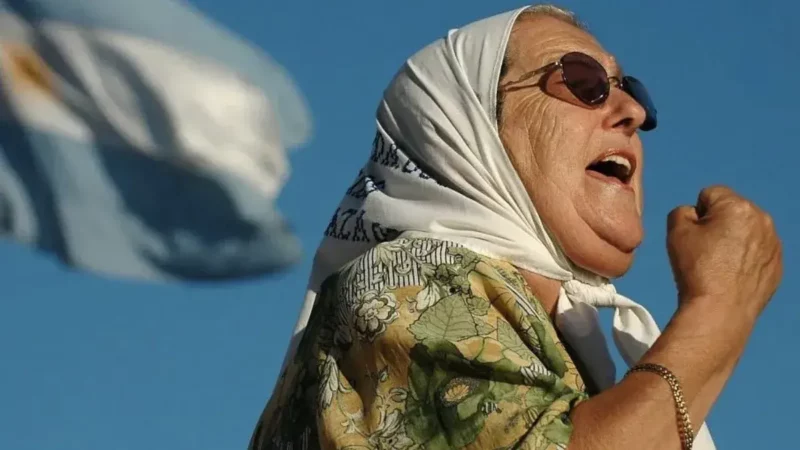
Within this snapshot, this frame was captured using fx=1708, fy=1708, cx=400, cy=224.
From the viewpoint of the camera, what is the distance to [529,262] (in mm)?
4750

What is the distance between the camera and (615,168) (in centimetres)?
513

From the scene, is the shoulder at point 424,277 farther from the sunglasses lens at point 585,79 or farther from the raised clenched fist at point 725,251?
the sunglasses lens at point 585,79

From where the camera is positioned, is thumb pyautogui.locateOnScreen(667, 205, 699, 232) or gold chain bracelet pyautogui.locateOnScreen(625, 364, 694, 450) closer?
gold chain bracelet pyautogui.locateOnScreen(625, 364, 694, 450)

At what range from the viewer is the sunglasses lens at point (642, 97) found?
17.6 feet

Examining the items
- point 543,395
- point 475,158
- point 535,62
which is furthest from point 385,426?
point 535,62

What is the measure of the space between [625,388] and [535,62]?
144 cm

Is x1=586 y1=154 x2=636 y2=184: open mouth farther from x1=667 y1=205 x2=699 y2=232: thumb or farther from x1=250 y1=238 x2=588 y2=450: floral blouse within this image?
x1=250 y1=238 x2=588 y2=450: floral blouse

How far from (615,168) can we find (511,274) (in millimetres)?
662

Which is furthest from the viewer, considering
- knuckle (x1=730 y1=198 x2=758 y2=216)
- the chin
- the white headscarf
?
the chin

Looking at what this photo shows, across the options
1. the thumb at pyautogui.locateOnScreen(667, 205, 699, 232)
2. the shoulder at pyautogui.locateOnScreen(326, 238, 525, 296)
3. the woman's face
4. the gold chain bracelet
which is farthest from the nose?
the gold chain bracelet

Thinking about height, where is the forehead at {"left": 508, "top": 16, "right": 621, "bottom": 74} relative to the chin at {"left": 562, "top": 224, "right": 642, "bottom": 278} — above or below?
above

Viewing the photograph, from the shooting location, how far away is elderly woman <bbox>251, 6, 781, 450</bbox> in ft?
13.5

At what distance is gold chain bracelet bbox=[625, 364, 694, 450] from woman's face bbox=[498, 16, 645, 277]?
2.60 feet

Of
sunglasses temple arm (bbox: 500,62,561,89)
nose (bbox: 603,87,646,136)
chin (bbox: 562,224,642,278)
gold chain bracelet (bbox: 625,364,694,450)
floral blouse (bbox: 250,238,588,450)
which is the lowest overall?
gold chain bracelet (bbox: 625,364,694,450)
